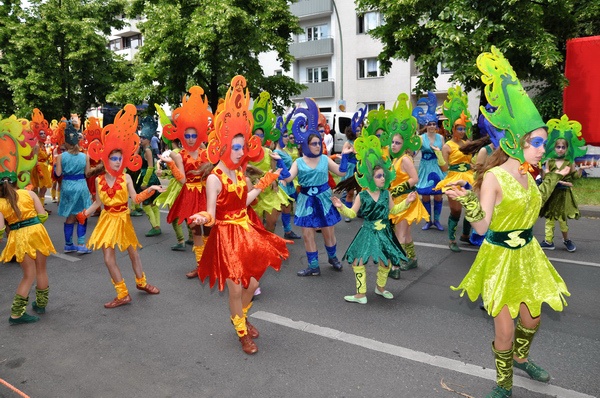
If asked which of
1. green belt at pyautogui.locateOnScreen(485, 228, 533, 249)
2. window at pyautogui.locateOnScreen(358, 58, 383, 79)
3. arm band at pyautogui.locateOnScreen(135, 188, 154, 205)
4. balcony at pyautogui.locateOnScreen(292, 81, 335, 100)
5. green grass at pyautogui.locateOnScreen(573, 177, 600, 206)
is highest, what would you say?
window at pyautogui.locateOnScreen(358, 58, 383, 79)

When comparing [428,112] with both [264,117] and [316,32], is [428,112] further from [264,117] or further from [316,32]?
[316,32]

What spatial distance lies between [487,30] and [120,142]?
1066cm

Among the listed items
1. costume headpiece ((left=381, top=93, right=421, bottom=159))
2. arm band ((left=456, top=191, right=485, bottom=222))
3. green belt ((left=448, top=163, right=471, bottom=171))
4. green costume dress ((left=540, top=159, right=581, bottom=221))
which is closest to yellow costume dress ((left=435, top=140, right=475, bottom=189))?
green belt ((left=448, top=163, right=471, bottom=171))

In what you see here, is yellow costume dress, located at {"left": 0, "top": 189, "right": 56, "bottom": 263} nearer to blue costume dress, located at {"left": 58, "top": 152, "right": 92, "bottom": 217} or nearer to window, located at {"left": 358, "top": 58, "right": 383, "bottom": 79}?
blue costume dress, located at {"left": 58, "top": 152, "right": 92, "bottom": 217}

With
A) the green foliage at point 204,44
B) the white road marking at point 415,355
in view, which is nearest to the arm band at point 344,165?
the white road marking at point 415,355

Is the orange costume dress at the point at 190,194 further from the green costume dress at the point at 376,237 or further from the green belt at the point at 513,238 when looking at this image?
the green belt at the point at 513,238

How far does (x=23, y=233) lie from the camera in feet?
16.2

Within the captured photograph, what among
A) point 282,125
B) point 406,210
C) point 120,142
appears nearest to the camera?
point 120,142

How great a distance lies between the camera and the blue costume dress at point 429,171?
26.0ft

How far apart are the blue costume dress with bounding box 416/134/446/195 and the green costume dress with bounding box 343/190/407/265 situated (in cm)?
289

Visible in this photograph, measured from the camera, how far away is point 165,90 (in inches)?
672

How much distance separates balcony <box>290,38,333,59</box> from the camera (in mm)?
31203

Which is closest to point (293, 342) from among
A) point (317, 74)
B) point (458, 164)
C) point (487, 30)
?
point (458, 164)

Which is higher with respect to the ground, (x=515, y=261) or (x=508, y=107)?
(x=508, y=107)
